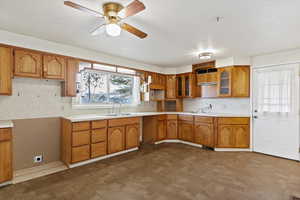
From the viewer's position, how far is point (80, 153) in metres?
3.18

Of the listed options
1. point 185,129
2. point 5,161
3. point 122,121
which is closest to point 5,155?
point 5,161

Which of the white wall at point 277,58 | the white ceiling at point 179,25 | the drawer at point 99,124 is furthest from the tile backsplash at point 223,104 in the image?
the drawer at point 99,124

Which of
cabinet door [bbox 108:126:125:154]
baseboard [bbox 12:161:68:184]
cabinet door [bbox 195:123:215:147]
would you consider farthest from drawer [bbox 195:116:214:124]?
baseboard [bbox 12:161:68:184]

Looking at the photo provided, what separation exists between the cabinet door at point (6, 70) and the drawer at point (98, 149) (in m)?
1.74

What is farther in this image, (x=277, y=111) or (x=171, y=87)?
(x=171, y=87)

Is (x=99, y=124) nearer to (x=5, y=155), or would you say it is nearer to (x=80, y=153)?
(x=80, y=153)

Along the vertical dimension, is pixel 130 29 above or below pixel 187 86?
above

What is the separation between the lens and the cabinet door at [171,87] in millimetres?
5391

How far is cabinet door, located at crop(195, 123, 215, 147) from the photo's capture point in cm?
429

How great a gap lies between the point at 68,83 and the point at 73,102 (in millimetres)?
486

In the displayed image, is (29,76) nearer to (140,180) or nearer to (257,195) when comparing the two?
(140,180)

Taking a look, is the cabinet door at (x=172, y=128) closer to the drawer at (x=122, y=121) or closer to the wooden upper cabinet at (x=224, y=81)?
the drawer at (x=122, y=121)

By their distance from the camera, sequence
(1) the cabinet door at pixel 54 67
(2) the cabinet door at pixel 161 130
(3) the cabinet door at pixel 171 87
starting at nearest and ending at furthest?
(1) the cabinet door at pixel 54 67, (2) the cabinet door at pixel 161 130, (3) the cabinet door at pixel 171 87

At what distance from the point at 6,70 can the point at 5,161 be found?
1.42m
